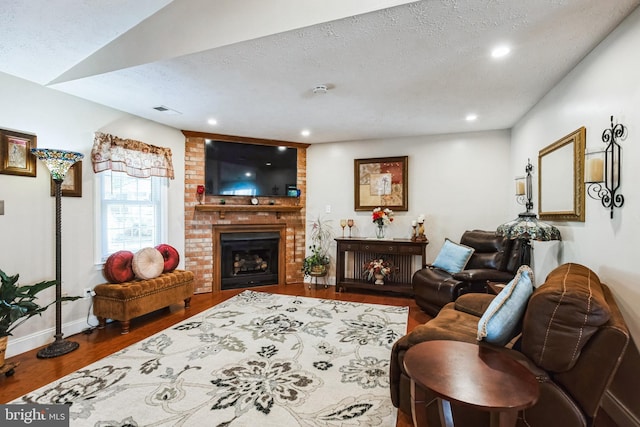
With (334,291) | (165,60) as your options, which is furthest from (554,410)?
(334,291)

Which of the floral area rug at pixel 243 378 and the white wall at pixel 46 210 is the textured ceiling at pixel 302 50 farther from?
the floral area rug at pixel 243 378

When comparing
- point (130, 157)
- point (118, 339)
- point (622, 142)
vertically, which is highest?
point (130, 157)

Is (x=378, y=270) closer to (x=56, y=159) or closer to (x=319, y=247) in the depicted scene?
(x=319, y=247)

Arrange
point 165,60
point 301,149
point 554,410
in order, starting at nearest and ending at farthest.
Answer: point 554,410
point 165,60
point 301,149

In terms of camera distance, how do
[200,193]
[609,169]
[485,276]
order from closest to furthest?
[609,169] < [485,276] < [200,193]

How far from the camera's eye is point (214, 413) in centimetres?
178

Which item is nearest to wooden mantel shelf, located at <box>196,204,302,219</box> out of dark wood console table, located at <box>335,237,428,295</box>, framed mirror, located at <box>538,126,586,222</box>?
dark wood console table, located at <box>335,237,428,295</box>

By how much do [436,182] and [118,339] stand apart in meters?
4.45

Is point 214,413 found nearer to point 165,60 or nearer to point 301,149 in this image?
point 165,60

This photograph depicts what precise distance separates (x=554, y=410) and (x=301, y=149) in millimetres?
4506

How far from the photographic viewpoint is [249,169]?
15.5 feet

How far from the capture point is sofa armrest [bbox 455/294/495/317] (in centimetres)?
230

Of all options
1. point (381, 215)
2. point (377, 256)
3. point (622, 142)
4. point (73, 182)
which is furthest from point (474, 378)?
point (73, 182)

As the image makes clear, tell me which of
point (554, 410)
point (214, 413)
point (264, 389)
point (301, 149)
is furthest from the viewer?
point (301, 149)
